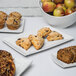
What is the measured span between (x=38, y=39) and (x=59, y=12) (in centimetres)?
32

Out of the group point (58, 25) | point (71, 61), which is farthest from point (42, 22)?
point (71, 61)

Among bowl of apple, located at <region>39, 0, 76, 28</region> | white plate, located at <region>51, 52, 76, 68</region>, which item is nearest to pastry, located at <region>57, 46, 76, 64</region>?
white plate, located at <region>51, 52, 76, 68</region>

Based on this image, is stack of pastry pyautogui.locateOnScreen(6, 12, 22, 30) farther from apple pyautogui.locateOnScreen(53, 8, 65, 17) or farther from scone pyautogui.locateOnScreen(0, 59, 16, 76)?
scone pyautogui.locateOnScreen(0, 59, 16, 76)

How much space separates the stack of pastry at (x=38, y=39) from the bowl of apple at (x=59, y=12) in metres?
0.13

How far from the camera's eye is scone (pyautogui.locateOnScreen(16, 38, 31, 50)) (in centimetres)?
106

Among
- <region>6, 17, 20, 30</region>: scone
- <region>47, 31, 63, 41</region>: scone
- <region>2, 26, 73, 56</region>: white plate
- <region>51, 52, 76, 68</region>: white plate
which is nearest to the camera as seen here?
<region>51, 52, 76, 68</region>: white plate

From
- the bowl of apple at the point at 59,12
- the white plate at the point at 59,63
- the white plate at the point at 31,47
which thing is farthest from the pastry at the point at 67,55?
the bowl of apple at the point at 59,12

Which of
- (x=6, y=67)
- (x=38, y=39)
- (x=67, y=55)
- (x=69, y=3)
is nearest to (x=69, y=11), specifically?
(x=69, y=3)

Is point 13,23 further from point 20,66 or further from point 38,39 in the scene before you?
point 20,66

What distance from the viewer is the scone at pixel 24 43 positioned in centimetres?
106

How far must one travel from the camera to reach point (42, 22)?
1478mm

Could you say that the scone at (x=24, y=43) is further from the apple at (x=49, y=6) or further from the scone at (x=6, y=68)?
the apple at (x=49, y=6)

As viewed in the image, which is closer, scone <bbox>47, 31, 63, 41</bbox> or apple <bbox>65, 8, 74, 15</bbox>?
scone <bbox>47, 31, 63, 41</bbox>

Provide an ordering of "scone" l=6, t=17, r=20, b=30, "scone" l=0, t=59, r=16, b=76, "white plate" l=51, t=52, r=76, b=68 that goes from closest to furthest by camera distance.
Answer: "scone" l=0, t=59, r=16, b=76 < "white plate" l=51, t=52, r=76, b=68 < "scone" l=6, t=17, r=20, b=30
